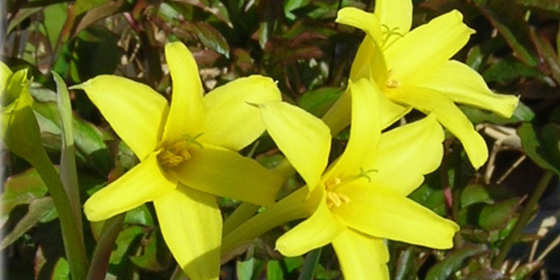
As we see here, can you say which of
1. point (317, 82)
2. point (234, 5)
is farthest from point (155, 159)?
point (317, 82)

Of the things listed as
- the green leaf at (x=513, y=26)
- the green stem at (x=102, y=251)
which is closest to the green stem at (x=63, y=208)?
the green stem at (x=102, y=251)

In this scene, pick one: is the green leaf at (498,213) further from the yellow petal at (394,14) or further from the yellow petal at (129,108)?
the yellow petal at (129,108)

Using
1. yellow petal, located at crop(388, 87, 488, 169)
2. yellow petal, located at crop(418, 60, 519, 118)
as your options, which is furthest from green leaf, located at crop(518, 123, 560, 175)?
yellow petal, located at crop(388, 87, 488, 169)

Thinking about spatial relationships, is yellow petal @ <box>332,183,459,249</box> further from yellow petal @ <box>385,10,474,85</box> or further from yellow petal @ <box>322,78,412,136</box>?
yellow petal @ <box>385,10,474,85</box>

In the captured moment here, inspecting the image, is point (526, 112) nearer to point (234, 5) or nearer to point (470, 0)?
point (470, 0)

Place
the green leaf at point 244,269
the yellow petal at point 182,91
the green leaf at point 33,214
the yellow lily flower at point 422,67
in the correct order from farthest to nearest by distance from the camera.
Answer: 1. the green leaf at point 244,269
2. the green leaf at point 33,214
3. the yellow lily flower at point 422,67
4. the yellow petal at point 182,91

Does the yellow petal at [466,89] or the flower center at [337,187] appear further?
the yellow petal at [466,89]
